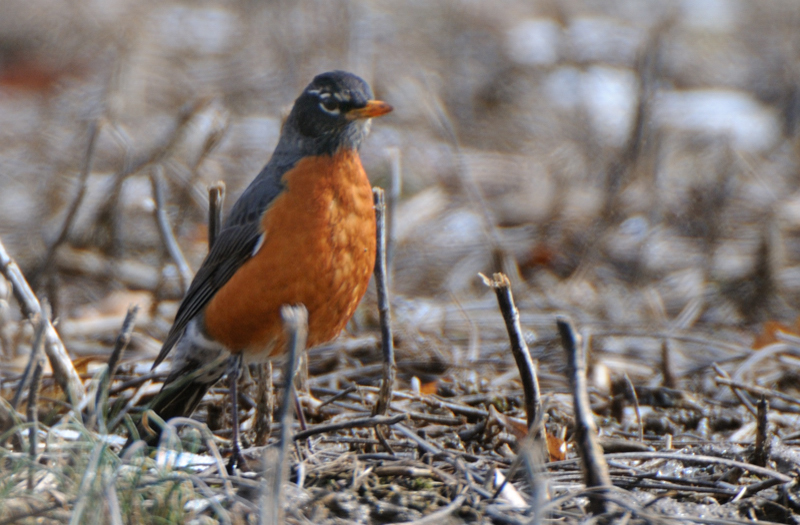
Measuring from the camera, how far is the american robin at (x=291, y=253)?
3309 millimetres

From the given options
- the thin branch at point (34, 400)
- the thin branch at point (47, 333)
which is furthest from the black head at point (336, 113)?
the thin branch at point (34, 400)

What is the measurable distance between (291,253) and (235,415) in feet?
2.23

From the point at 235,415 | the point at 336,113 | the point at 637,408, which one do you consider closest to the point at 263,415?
the point at 235,415

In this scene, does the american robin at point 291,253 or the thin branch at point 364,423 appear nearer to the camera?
the thin branch at point 364,423

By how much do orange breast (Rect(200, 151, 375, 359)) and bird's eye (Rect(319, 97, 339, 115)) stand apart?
282mm

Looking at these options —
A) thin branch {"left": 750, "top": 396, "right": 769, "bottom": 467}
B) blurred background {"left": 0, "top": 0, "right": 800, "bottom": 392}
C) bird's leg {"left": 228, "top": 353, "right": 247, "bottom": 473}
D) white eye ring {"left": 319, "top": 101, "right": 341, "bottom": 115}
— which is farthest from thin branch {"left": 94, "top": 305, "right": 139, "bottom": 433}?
thin branch {"left": 750, "top": 396, "right": 769, "bottom": 467}

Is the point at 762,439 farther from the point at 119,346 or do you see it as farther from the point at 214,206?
the point at 214,206

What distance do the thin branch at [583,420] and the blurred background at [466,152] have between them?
7.29ft

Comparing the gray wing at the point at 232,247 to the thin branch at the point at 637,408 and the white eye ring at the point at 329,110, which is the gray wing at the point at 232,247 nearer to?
the white eye ring at the point at 329,110

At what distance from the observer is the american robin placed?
3.31 m

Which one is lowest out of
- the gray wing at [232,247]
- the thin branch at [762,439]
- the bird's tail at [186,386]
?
the thin branch at [762,439]

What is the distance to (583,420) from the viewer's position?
6.82 feet

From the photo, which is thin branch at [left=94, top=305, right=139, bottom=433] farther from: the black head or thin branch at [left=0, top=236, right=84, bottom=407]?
the black head

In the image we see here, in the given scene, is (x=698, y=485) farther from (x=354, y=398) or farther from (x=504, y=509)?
(x=354, y=398)
